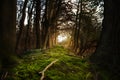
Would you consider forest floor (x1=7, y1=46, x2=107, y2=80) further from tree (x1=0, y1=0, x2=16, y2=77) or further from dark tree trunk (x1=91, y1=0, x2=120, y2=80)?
tree (x1=0, y1=0, x2=16, y2=77)

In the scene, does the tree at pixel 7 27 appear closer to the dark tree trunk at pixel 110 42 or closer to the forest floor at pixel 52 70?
the forest floor at pixel 52 70

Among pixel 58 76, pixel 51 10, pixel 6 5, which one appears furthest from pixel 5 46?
pixel 51 10

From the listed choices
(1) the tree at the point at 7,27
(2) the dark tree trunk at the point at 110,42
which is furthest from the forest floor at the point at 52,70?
(1) the tree at the point at 7,27

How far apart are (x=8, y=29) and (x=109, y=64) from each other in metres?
4.27

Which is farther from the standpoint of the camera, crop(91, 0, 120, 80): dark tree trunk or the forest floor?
crop(91, 0, 120, 80): dark tree trunk

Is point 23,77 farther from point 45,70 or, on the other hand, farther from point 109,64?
point 109,64

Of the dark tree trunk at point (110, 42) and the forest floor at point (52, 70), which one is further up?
the dark tree trunk at point (110, 42)

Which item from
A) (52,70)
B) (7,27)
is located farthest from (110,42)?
(7,27)

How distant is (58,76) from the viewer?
4.85 metres

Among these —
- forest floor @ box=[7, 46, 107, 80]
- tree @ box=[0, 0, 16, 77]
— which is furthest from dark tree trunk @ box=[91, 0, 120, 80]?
tree @ box=[0, 0, 16, 77]

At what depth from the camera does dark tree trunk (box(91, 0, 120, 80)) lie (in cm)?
580

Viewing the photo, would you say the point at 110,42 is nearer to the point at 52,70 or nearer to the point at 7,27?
the point at 52,70

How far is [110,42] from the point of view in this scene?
20.1ft

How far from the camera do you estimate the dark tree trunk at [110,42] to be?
229 inches
